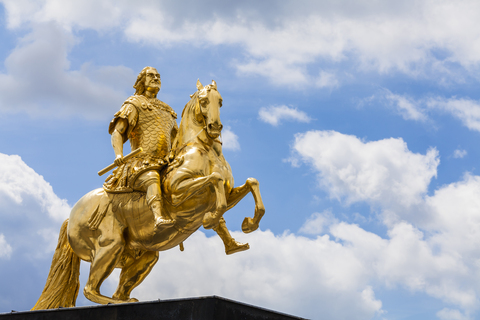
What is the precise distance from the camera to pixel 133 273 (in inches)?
293

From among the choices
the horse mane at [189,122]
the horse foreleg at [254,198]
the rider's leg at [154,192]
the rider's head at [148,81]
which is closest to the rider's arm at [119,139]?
the rider's leg at [154,192]

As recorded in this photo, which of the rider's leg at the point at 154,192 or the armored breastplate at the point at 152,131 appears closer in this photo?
the rider's leg at the point at 154,192

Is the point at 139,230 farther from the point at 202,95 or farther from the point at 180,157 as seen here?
the point at 202,95

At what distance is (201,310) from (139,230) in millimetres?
2338

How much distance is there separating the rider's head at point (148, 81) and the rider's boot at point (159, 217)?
6.03 feet

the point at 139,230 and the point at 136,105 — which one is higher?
the point at 136,105

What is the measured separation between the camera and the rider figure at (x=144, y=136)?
270 inches

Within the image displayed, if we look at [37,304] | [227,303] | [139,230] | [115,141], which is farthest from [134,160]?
[227,303]

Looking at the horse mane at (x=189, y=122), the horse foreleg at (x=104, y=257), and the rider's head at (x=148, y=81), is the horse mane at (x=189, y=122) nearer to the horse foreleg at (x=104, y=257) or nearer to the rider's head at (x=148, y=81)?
the rider's head at (x=148, y=81)

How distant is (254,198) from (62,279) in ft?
9.57

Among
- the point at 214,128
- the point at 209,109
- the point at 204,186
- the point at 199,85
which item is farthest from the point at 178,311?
the point at 199,85

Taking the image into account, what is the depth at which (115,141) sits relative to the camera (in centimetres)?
717

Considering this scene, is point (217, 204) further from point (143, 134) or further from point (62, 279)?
point (62, 279)

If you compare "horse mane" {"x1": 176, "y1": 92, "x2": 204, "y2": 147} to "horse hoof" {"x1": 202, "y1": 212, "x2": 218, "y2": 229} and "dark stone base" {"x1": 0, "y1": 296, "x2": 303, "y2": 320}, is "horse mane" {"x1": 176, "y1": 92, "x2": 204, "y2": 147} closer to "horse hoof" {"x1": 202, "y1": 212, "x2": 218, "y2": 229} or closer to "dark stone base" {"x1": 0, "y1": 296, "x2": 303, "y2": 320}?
"horse hoof" {"x1": 202, "y1": 212, "x2": 218, "y2": 229}
